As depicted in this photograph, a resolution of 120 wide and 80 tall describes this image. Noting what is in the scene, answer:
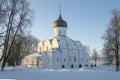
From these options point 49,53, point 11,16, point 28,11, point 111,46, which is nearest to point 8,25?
point 11,16

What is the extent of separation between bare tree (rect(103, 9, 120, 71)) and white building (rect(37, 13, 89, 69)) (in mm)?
22128

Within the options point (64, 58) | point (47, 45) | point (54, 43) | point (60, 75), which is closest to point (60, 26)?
point (54, 43)

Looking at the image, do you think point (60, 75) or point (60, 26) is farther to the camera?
point (60, 26)

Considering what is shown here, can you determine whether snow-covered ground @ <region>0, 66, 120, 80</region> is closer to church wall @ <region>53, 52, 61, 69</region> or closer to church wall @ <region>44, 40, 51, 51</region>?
church wall @ <region>53, 52, 61, 69</region>

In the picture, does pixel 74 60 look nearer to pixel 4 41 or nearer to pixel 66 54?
pixel 66 54

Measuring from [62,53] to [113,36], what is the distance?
78.2 ft

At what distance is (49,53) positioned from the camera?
186 feet

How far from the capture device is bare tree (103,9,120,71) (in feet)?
113

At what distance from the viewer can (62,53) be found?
56875mm

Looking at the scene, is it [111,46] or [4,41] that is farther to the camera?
[111,46]

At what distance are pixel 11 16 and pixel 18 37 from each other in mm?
2834

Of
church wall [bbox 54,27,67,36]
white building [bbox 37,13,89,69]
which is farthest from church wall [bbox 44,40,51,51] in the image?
church wall [bbox 54,27,67,36]

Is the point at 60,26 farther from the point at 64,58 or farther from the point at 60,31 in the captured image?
the point at 64,58

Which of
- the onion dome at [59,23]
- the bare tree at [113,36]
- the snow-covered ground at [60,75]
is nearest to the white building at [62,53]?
the onion dome at [59,23]
